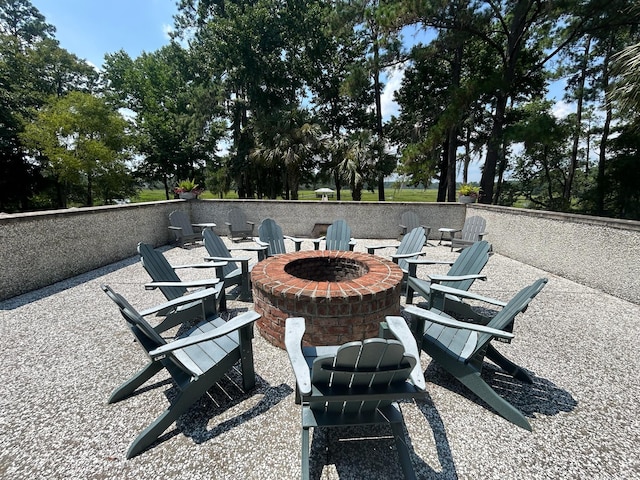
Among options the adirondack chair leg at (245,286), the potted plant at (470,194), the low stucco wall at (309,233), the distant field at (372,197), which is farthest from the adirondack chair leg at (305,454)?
the distant field at (372,197)

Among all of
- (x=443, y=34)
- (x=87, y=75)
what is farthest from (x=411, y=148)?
(x=87, y=75)

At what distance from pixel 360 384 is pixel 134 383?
5.97 ft

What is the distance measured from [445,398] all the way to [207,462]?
1755mm

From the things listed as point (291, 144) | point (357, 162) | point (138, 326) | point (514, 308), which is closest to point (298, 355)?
point (138, 326)

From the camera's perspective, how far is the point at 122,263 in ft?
18.3

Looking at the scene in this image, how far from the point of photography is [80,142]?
1431cm

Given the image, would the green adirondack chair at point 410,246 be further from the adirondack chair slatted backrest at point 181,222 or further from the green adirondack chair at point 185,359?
the adirondack chair slatted backrest at point 181,222

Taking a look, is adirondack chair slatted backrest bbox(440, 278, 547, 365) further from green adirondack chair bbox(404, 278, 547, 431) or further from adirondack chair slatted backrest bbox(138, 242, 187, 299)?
adirondack chair slatted backrest bbox(138, 242, 187, 299)

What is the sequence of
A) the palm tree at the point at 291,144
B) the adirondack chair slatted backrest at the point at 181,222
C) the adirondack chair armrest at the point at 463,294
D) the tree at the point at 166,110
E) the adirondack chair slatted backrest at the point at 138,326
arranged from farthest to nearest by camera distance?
the tree at the point at 166,110
the palm tree at the point at 291,144
the adirondack chair slatted backrest at the point at 181,222
the adirondack chair armrest at the point at 463,294
the adirondack chair slatted backrest at the point at 138,326

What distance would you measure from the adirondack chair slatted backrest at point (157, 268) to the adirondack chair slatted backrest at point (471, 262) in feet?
11.1

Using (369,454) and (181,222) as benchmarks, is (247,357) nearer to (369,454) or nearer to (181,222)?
(369,454)

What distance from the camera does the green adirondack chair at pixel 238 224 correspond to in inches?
300

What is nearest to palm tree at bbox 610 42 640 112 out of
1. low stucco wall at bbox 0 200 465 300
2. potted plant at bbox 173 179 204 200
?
low stucco wall at bbox 0 200 465 300

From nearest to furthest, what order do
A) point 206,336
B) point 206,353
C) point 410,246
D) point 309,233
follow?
point 206,336
point 206,353
point 410,246
point 309,233
